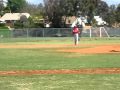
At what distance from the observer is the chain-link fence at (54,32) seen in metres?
66.8

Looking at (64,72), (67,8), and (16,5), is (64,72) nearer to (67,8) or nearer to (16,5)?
(67,8)

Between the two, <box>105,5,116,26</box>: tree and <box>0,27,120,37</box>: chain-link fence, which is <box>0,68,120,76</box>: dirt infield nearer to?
<box>0,27,120,37</box>: chain-link fence

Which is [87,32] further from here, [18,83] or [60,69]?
[18,83]

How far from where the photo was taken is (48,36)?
68.8m

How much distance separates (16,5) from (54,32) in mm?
99101

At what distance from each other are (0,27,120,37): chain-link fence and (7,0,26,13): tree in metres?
91.4

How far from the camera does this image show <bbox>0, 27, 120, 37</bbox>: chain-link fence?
66750mm

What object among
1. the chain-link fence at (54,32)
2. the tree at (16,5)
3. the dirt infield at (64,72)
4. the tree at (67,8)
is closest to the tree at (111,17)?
the tree at (67,8)

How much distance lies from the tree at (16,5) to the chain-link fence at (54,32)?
3599 inches

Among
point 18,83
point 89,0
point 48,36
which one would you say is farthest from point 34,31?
point 18,83

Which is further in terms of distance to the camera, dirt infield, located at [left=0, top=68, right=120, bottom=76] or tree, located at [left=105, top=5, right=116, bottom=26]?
tree, located at [left=105, top=5, right=116, bottom=26]

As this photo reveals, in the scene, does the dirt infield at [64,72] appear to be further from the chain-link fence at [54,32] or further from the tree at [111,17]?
the tree at [111,17]

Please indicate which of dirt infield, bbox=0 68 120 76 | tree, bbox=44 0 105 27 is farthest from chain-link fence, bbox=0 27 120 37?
dirt infield, bbox=0 68 120 76

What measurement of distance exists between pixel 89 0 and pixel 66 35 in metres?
19.7
